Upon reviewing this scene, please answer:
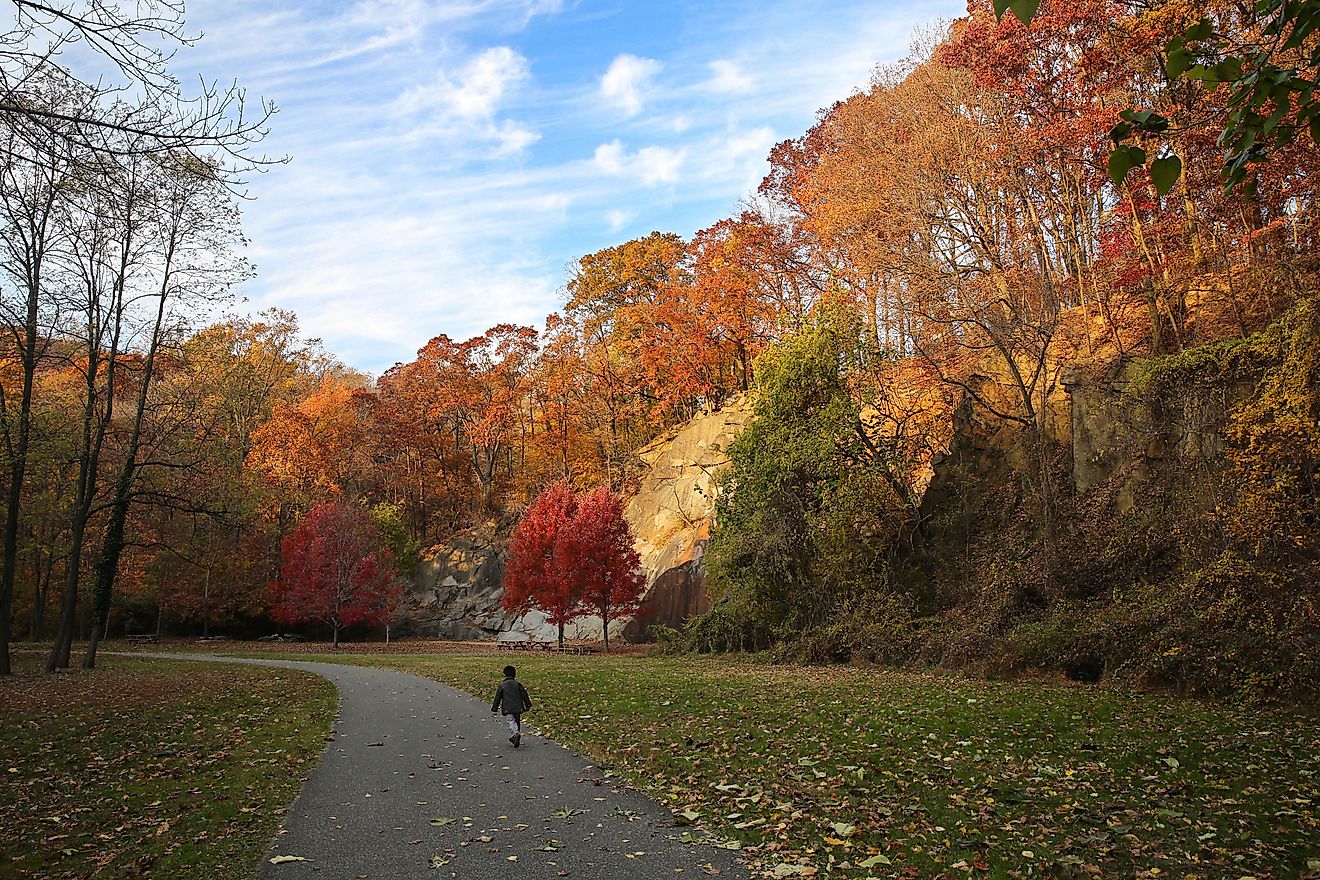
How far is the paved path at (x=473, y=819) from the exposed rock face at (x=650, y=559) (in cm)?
1884

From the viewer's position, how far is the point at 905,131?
27609 millimetres

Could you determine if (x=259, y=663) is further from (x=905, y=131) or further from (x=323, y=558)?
(x=905, y=131)

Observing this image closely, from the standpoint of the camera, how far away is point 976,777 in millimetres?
7594

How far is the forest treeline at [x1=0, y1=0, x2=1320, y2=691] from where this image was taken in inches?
584

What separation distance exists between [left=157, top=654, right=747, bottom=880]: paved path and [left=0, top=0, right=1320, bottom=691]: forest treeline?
521 centimetres

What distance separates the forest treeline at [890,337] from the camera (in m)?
14.8

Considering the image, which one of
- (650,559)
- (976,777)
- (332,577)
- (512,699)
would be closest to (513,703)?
(512,699)

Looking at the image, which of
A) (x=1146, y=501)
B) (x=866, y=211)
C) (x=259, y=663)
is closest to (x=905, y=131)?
(x=866, y=211)

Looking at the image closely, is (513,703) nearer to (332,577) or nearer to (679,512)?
(679,512)

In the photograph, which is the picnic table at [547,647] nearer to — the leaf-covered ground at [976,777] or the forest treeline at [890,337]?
the forest treeline at [890,337]

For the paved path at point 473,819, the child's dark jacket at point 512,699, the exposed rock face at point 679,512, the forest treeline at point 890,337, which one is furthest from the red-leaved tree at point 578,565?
the child's dark jacket at point 512,699

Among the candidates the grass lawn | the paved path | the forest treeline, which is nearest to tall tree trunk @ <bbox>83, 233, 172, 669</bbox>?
the forest treeline

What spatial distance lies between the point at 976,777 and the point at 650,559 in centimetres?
2760

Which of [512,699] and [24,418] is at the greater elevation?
[24,418]
